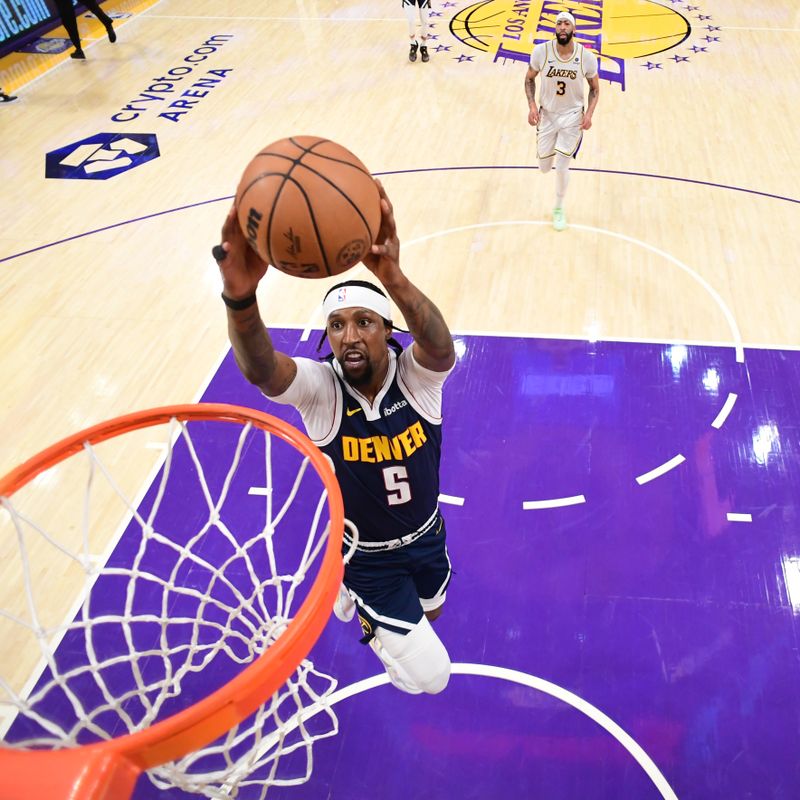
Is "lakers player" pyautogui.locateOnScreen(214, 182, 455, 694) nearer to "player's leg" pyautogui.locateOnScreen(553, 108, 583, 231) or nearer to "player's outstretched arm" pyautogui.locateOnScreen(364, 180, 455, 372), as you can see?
"player's outstretched arm" pyautogui.locateOnScreen(364, 180, 455, 372)

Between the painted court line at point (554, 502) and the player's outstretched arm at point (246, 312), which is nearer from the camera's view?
the player's outstretched arm at point (246, 312)

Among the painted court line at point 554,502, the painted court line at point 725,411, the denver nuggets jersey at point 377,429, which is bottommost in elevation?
the painted court line at point 725,411

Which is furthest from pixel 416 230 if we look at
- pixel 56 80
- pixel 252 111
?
pixel 56 80

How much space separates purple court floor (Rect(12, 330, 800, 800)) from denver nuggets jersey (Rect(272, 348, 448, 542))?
1258 millimetres

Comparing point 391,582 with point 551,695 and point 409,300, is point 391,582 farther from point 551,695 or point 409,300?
point 409,300

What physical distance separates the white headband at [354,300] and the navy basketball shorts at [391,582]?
1083mm

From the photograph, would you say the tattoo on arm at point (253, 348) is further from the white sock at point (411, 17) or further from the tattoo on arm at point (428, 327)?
the white sock at point (411, 17)

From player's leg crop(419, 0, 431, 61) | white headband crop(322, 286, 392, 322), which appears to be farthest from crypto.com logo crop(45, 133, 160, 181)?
white headband crop(322, 286, 392, 322)

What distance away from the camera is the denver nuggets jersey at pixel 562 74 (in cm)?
624

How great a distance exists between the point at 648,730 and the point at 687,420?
2.24 meters

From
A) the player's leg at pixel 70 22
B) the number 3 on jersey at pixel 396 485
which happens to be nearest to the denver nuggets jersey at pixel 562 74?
the number 3 on jersey at pixel 396 485

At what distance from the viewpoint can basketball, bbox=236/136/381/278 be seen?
2289 millimetres

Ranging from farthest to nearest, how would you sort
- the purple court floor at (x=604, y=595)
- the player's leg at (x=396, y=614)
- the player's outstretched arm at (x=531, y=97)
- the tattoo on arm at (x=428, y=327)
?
the player's outstretched arm at (x=531, y=97) < the purple court floor at (x=604, y=595) < the player's leg at (x=396, y=614) < the tattoo on arm at (x=428, y=327)

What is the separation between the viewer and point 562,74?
6289mm
